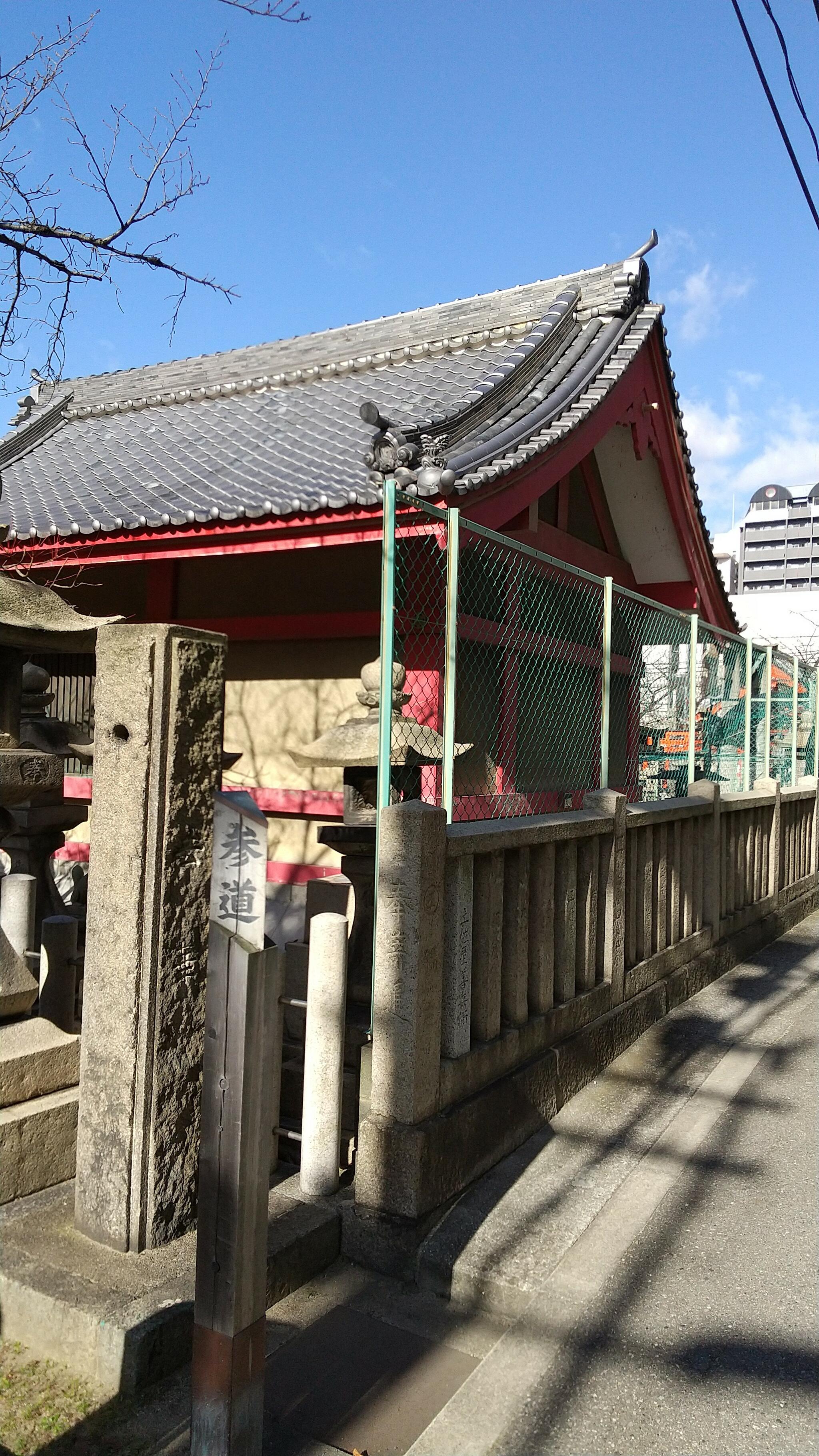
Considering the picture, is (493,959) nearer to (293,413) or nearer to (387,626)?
(387,626)

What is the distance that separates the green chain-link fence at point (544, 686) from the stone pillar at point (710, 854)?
0.17 metres

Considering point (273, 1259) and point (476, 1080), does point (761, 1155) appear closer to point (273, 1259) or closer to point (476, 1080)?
point (476, 1080)

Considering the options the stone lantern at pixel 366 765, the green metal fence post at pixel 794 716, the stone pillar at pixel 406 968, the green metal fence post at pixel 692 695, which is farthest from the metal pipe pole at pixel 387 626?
the green metal fence post at pixel 794 716

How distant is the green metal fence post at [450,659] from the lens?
3.53 m

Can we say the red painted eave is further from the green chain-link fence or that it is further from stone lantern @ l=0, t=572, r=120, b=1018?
stone lantern @ l=0, t=572, r=120, b=1018

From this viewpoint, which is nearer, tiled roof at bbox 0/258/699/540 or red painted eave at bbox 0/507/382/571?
red painted eave at bbox 0/507/382/571

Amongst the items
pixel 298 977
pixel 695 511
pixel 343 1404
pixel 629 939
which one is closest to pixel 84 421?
pixel 695 511

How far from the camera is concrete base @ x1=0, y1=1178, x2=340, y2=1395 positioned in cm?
262

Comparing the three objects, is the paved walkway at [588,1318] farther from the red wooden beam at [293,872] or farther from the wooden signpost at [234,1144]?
the red wooden beam at [293,872]

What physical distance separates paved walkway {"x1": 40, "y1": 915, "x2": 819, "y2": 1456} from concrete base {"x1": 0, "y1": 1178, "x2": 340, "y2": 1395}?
4.1 inches

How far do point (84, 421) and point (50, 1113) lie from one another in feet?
32.0

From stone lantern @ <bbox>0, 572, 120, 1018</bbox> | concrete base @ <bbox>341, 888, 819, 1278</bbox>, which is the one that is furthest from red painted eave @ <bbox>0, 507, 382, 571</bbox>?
concrete base @ <bbox>341, 888, 819, 1278</bbox>

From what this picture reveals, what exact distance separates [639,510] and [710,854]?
402 cm

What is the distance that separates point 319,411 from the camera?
888 centimetres
